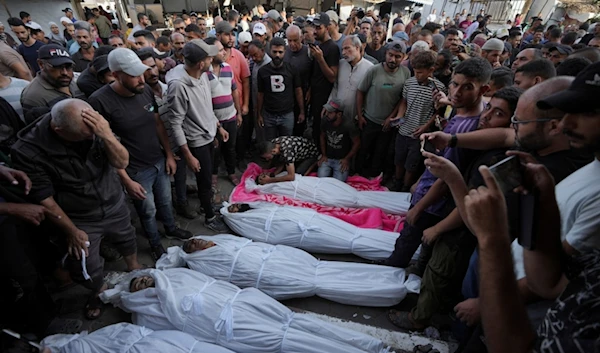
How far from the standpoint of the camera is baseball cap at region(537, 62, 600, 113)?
104 cm

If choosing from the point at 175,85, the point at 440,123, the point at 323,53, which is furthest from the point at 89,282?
the point at 323,53

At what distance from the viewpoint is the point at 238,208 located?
373 cm

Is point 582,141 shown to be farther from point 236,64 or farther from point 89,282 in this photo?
point 236,64

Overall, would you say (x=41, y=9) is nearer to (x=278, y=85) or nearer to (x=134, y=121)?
(x=278, y=85)

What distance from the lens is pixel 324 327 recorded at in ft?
7.30

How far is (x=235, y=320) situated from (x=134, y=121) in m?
1.96

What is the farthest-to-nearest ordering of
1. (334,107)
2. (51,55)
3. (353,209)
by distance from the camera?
(334,107), (353,209), (51,55)

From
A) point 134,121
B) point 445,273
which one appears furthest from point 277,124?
point 445,273

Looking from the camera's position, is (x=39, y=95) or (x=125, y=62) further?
(x=39, y=95)

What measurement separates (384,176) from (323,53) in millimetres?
2227

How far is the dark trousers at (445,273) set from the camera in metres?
2.17

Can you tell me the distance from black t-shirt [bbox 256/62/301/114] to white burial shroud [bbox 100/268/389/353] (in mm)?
3047

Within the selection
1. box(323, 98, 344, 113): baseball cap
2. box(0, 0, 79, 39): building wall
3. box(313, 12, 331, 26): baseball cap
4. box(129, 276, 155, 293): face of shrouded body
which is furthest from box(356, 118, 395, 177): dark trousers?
box(0, 0, 79, 39): building wall

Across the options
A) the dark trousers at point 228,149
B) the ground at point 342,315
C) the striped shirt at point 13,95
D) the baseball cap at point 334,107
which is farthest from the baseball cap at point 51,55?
the baseball cap at point 334,107
